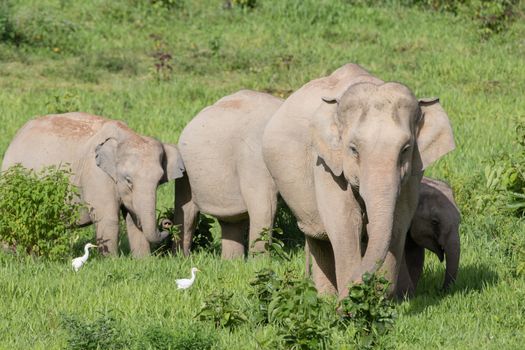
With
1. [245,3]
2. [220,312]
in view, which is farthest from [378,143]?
[245,3]

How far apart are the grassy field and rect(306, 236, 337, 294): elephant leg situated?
20.3 inches

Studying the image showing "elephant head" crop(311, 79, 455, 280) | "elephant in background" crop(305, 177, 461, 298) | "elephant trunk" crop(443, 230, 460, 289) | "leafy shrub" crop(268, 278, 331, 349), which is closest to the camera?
"leafy shrub" crop(268, 278, 331, 349)

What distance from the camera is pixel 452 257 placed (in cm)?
937

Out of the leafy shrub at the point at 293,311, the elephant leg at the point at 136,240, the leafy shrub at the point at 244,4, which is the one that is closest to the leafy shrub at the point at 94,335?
the leafy shrub at the point at 293,311

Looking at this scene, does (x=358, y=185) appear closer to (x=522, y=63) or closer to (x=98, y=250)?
(x=98, y=250)

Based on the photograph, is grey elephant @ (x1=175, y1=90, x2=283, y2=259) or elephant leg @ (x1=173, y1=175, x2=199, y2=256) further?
elephant leg @ (x1=173, y1=175, x2=199, y2=256)

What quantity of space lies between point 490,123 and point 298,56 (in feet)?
16.0

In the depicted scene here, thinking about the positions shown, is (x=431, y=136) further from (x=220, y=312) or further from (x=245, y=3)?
(x=245, y=3)

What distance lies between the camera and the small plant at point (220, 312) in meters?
8.13

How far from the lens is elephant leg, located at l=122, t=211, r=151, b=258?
37.1 feet

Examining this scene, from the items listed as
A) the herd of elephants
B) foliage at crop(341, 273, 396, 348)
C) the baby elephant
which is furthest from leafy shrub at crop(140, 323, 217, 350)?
the baby elephant

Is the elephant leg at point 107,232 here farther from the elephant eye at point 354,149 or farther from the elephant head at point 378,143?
the elephant eye at point 354,149

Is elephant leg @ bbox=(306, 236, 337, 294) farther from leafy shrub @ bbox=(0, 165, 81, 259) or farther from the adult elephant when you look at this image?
leafy shrub @ bbox=(0, 165, 81, 259)

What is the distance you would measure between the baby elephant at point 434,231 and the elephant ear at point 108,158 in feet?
9.52
